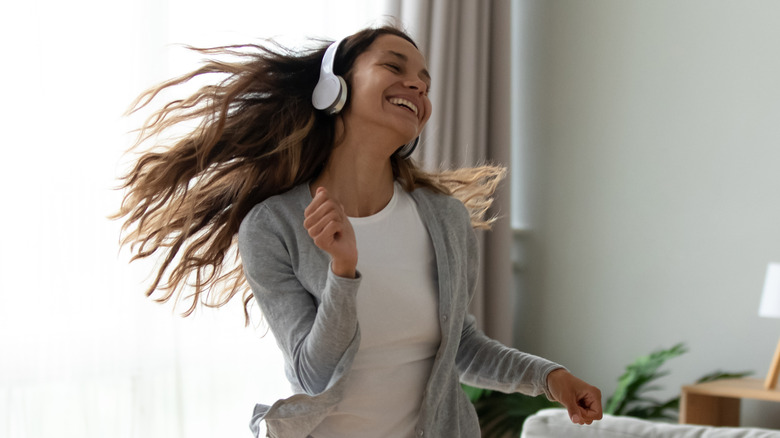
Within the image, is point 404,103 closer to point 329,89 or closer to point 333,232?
point 329,89

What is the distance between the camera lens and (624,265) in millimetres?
3096

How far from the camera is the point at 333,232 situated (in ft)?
3.34

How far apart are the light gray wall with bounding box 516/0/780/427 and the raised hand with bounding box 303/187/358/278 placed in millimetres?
2138

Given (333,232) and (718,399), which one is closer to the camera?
(333,232)

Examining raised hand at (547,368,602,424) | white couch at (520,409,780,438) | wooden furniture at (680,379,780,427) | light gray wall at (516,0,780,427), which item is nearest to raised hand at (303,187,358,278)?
raised hand at (547,368,602,424)

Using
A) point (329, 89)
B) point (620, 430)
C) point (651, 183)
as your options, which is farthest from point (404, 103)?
point (651, 183)

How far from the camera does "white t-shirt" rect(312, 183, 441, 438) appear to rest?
1.21m

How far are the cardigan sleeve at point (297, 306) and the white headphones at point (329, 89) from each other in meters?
0.21

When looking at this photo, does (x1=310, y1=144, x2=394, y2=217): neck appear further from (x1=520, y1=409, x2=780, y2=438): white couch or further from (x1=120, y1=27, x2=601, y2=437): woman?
(x1=520, y1=409, x2=780, y2=438): white couch

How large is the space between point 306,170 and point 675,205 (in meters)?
2.01

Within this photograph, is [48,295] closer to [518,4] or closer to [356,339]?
[356,339]

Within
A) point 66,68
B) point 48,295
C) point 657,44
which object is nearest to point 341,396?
point 48,295

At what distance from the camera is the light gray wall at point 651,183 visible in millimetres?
2754

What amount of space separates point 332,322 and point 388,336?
0.18 metres
